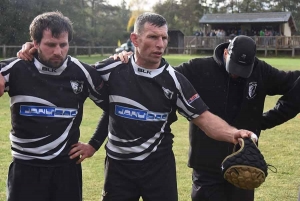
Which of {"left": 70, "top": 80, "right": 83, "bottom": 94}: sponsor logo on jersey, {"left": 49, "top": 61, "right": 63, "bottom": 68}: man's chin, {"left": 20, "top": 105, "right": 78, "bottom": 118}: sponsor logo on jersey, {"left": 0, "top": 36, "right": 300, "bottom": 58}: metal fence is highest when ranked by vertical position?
{"left": 49, "top": 61, "right": 63, "bottom": 68}: man's chin

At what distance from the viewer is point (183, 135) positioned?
973cm

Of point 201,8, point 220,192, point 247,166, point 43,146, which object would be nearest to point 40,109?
point 43,146

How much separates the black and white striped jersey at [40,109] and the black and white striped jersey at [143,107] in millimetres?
366

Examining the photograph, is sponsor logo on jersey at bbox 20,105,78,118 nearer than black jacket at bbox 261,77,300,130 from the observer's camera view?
Yes

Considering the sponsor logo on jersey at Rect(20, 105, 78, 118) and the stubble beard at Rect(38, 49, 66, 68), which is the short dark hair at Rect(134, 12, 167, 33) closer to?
the stubble beard at Rect(38, 49, 66, 68)

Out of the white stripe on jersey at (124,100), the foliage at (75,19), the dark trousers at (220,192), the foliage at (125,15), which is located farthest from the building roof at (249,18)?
the white stripe on jersey at (124,100)

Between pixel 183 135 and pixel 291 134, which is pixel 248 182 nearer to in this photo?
pixel 183 135

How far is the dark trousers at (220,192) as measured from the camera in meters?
4.32

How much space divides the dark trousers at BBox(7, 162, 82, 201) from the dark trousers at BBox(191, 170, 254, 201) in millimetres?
1413

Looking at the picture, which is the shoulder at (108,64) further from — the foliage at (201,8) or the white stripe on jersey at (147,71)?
the foliage at (201,8)

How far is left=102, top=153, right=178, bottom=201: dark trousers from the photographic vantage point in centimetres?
365

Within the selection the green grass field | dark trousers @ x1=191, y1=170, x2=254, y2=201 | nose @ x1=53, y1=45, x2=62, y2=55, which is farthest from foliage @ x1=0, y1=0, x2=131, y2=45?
nose @ x1=53, y1=45, x2=62, y2=55

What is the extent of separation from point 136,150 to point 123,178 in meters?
0.26

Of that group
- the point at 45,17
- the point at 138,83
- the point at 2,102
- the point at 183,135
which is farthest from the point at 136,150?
the point at 2,102
